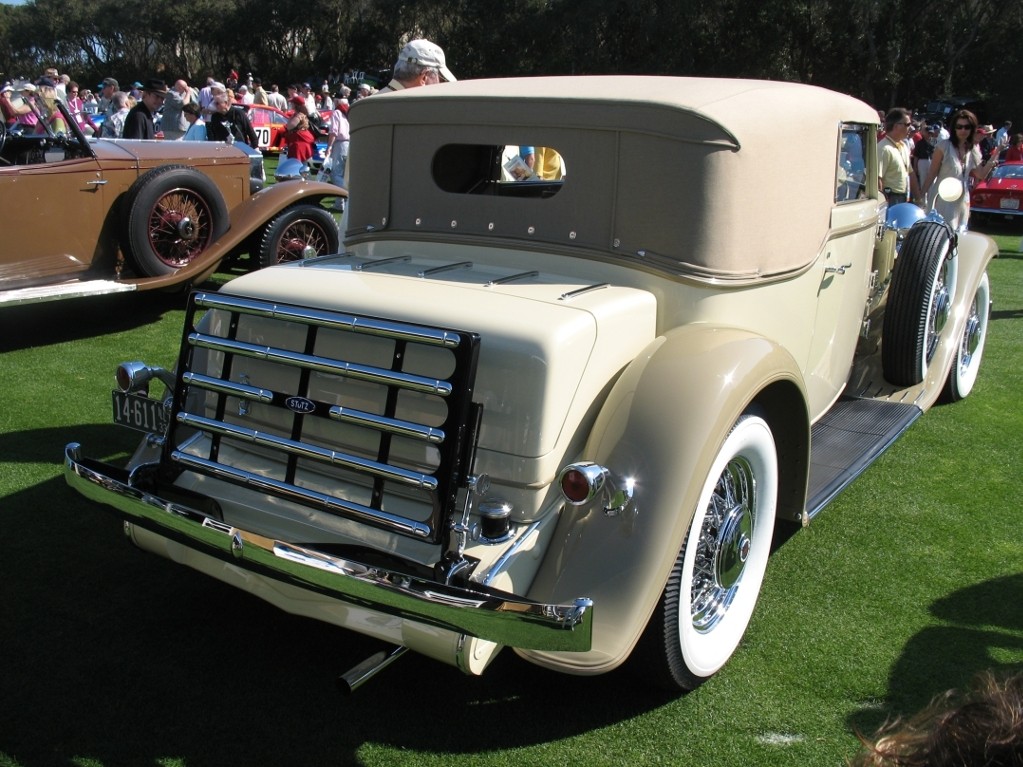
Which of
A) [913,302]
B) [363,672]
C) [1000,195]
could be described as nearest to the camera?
[363,672]

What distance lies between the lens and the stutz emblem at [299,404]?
2596mm

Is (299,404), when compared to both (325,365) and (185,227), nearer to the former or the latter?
(325,365)

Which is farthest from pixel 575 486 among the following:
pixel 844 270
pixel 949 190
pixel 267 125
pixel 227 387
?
pixel 267 125

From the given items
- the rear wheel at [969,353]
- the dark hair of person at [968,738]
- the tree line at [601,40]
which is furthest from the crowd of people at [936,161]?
the tree line at [601,40]

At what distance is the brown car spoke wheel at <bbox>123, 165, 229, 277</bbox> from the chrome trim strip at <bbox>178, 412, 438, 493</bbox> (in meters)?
4.19

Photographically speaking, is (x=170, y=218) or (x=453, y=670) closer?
(x=453, y=670)

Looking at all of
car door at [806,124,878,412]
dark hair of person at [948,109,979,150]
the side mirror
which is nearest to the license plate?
car door at [806,124,878,412]

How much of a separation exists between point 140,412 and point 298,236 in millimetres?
4734

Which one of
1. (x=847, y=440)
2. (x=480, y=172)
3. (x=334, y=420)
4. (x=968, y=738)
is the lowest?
(x=847, y=440)

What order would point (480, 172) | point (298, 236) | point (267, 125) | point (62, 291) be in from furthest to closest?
point (267, 125)
point (298, 236)
point (62, 291)
point (480, 172)

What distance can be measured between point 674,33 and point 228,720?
38412mm

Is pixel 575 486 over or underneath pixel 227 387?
underneath

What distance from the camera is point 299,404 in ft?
8.55

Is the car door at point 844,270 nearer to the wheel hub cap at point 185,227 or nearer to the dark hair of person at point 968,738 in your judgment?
the dark hair of person at point 968,738
